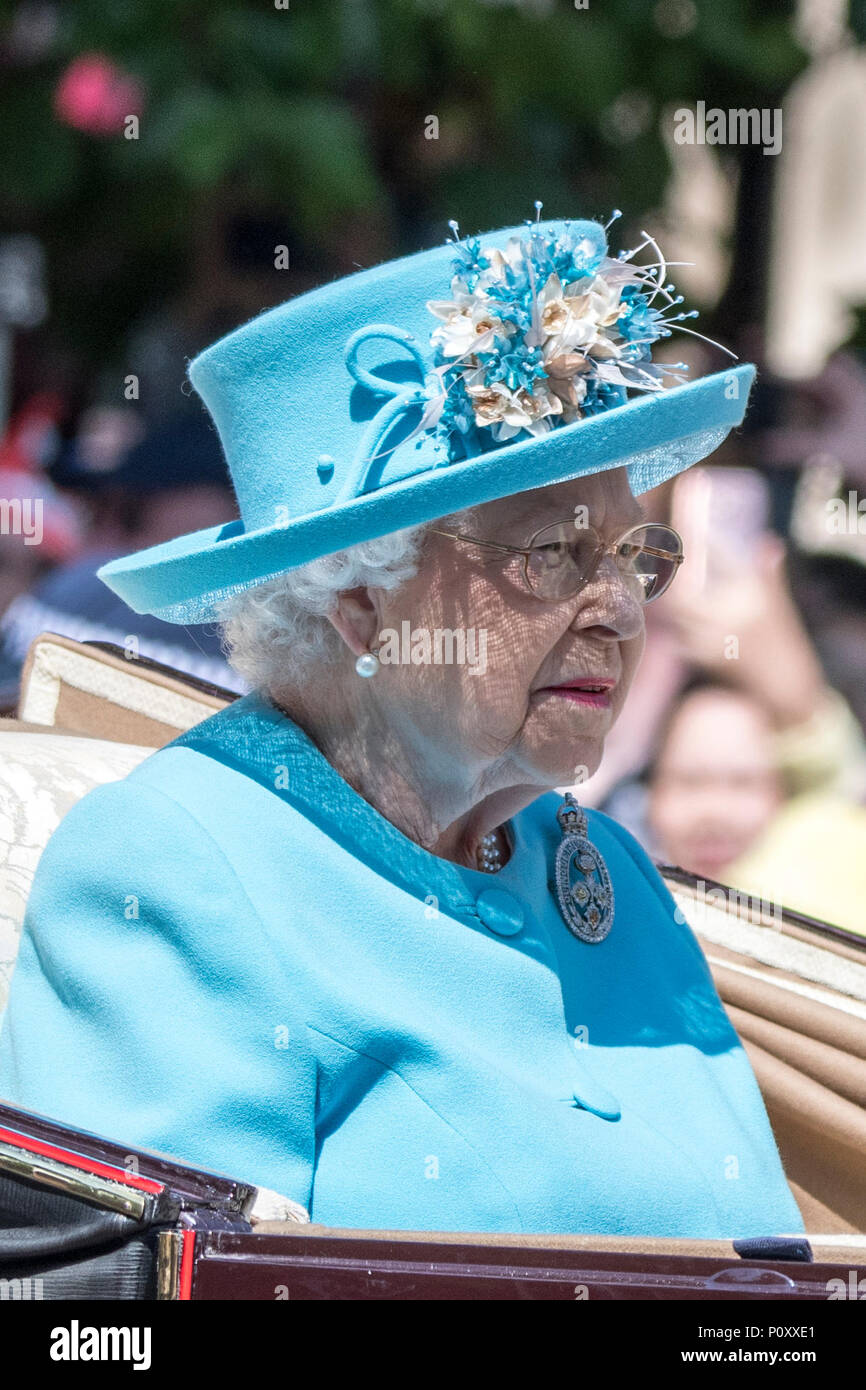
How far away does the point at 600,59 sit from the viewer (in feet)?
17.6

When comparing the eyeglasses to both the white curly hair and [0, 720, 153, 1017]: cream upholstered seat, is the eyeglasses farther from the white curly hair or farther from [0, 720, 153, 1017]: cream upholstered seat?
[0, 720, 153, 1017]: cream upholstered seat

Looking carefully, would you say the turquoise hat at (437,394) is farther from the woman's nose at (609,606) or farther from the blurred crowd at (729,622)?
the blurred crowd at (729,622)

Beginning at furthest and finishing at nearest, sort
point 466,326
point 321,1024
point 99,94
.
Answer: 1. point 99,94
2. point 466,326
3. point 321,1024

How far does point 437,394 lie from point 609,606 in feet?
0.93

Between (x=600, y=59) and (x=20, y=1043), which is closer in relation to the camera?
(x=20, y=1043)

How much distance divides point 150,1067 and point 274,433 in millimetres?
671

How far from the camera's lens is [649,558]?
1879mm

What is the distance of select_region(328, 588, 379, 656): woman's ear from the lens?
1.73 m

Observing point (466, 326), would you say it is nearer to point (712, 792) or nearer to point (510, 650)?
point (510, 650)

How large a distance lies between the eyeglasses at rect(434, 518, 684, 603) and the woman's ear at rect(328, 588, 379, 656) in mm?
117

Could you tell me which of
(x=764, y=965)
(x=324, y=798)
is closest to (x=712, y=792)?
(x=764, y=965)

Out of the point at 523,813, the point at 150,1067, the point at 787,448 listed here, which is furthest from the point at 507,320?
the point at 787,448

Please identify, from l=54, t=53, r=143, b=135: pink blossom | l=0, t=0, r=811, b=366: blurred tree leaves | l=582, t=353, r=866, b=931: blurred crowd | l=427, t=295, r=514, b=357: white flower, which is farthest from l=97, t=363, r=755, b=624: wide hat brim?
l=54, t=53, r=143, b=135: pink blossom
